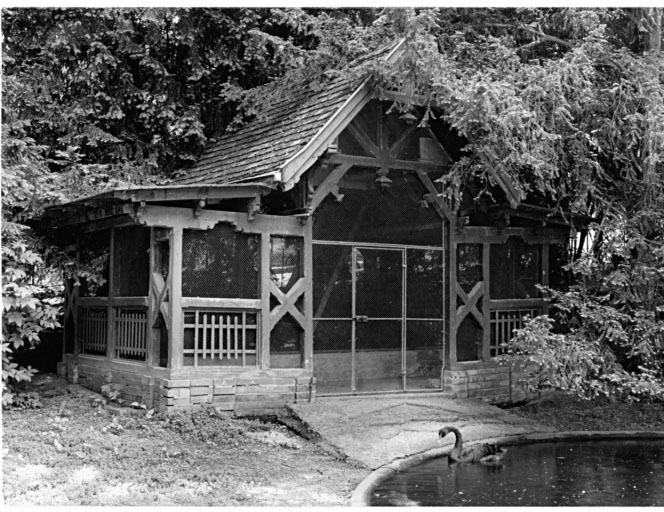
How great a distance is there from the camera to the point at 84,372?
42.2ft

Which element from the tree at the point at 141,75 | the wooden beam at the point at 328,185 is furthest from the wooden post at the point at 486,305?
the tree at the point at 141,75

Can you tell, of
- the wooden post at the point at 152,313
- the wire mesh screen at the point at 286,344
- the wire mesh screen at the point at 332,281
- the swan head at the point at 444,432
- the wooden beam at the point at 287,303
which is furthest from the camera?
the wire mesh screen at the point at 332,281

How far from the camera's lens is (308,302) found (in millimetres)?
11625

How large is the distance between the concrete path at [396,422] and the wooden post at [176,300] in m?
1.74

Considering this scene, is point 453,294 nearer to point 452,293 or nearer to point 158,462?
point 452,293

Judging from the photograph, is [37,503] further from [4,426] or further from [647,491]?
[647,491]

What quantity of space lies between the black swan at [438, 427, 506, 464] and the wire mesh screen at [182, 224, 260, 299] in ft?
10.7

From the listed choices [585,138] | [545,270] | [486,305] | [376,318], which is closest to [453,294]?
[486,305]

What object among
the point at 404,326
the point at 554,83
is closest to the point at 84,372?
the point at 404,326

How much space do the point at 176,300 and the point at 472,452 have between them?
414cm

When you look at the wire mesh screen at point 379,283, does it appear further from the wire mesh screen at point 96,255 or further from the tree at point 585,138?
the wire mesh screen at point 96,255

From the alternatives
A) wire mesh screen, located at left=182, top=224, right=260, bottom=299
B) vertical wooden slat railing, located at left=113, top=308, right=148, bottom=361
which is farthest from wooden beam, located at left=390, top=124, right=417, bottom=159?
vertical wooden slat railing, located at left=113, top=308, right=148, bottom=361

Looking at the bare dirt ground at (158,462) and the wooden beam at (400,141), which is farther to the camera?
the wooden beam at (400,141)

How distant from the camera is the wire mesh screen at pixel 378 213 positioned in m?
12.2
